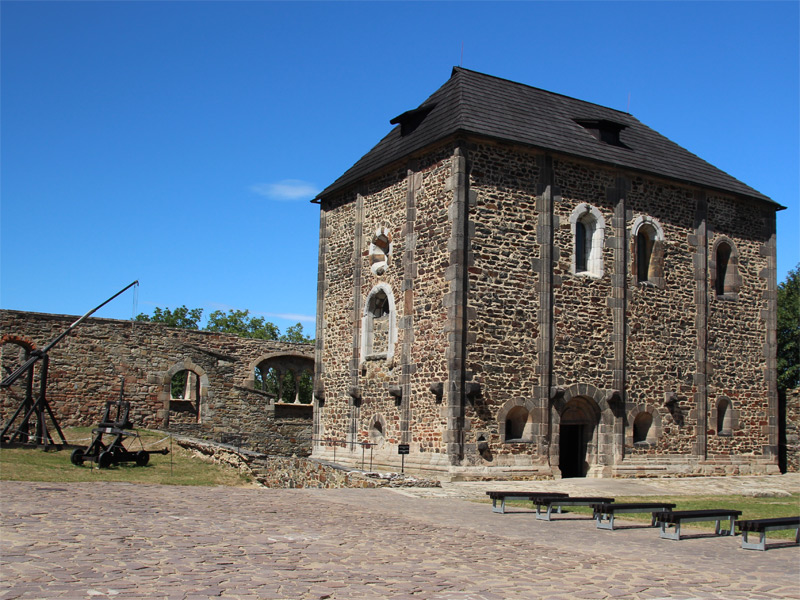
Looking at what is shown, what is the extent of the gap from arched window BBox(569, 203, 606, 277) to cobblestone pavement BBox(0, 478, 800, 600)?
1038cm

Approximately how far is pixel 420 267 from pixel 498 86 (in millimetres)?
6140

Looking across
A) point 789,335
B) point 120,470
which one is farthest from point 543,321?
point 789,335

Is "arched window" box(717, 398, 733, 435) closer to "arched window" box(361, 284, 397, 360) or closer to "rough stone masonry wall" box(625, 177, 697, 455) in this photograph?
"rough stone masonry wall" box(625, 177, 697, 455)

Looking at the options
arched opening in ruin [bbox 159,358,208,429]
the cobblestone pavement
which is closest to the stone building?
arched opening in ruin [bbox 159,358,208,429]

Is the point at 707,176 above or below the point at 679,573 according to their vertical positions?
above

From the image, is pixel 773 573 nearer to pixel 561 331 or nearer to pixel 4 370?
pixel 561 331

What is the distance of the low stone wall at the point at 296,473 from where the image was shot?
55.9ft

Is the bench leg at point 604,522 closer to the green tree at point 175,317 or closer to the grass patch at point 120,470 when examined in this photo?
the grass patch at point 120,470

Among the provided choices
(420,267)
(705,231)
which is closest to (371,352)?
(420,267)

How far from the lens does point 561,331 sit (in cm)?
2091

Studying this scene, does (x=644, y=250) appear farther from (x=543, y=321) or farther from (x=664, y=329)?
(x=543, y=321)

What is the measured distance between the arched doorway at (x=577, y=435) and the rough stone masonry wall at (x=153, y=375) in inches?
462

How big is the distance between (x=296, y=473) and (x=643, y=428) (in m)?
9.21

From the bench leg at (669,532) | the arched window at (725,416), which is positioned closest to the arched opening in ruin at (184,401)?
the arched window at (725,416)
